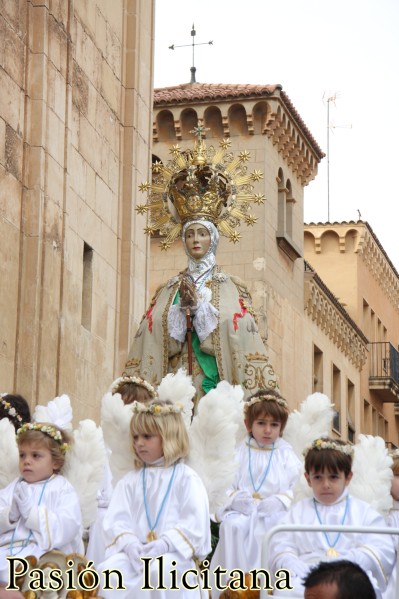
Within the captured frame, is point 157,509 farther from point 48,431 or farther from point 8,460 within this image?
point 8,460

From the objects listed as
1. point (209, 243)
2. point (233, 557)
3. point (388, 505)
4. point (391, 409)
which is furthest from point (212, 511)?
point (391, 409)

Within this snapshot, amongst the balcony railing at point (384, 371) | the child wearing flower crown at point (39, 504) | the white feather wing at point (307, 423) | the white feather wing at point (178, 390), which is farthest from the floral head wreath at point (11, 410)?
the balcony railing at point (384, 371)

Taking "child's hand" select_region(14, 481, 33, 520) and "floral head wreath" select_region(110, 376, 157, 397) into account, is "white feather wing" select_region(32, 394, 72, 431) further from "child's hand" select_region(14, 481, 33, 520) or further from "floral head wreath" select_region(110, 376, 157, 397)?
"child's hand" select_region(14, 481, 33, 520)

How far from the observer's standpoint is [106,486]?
11477 millimetres

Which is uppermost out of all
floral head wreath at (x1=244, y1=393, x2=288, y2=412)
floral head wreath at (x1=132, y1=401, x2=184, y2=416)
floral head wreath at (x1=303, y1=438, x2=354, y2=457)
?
floral head wreath at (x1=244, y1=393, x2=288, y2=412)

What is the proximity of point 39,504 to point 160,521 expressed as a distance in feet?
2.62

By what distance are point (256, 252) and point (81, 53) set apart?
48.8 ft

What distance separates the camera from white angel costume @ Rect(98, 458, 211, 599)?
9180 mm

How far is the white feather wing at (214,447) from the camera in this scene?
10320mm

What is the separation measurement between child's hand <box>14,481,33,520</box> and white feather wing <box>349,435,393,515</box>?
7.41 ft

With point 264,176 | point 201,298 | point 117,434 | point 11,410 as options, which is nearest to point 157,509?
point 117,434

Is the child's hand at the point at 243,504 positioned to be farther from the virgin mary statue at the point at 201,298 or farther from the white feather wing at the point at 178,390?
the virgin mary statue at the point at 201,298

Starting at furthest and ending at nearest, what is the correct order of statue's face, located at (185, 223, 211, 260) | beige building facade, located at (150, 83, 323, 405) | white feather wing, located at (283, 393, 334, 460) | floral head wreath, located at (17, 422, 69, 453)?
1. beige building facade, located at (150, 83, 323, 405)
2. statue's face, located at (185, 223, 211, 260)
3. white feather wing, located at (283, 393, 334, 460)
4. floral head wreath, located at (17, 422, 69, 453)

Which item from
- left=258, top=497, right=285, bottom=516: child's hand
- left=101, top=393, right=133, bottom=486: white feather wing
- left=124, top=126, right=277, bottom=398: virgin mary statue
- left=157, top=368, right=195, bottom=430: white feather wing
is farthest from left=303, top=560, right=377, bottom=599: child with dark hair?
left=124, top=126, right=277, bottom=398: virgin mary statue
